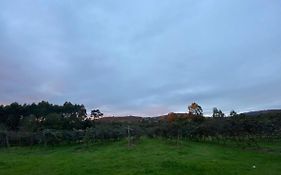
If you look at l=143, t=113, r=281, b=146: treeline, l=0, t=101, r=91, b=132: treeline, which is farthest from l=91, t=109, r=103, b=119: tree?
l=143, t=113, r=281, b=146: treeline

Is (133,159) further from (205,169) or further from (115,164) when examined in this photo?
(205,169)

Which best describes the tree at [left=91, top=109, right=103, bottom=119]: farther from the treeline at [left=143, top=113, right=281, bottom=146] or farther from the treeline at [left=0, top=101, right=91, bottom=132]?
the treeline at [left=143, top=113, right=281, bottom=146]

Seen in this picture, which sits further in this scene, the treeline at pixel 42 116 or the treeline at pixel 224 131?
the treeline at pixel 42 116

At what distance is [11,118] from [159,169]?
60244mm

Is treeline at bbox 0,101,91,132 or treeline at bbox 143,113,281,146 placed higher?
treeline at bbox 0,101,91,132

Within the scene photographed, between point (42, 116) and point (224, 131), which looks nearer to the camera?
point (224, 131)

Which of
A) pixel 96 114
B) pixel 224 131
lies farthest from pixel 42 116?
pixel 224 131

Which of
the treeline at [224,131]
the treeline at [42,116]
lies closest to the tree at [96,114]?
the treeline at [42,116]

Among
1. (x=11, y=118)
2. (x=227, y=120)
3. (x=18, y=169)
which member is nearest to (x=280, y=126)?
(x=227, y=120)

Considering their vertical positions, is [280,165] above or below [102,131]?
below

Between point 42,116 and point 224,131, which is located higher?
point 42,116

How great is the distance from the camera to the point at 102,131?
51.3 meters

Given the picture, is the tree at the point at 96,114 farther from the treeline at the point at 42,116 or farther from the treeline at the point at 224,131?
the treeline at the point at 224,131

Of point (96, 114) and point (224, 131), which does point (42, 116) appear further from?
point (224, 131)
